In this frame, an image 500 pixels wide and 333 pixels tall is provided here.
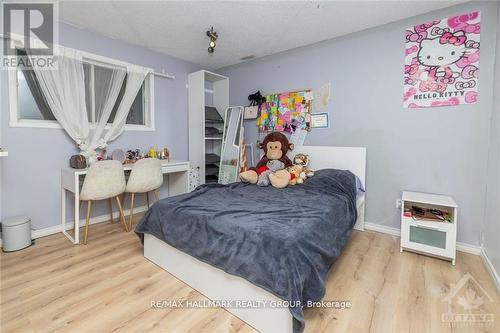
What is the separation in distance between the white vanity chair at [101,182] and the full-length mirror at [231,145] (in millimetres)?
1557

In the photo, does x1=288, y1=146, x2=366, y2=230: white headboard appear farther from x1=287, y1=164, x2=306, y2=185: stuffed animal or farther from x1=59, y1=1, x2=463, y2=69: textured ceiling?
x1=59, y1=1, x2=463, y2=69: textured ceiling

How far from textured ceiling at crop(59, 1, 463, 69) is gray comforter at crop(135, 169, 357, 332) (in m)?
1.73

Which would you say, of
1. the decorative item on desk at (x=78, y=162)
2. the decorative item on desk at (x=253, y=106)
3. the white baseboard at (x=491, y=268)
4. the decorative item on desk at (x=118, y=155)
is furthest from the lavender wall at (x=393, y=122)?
the decorative item on desk at (x=78, y=162)

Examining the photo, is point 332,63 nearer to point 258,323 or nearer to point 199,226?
point 199,226

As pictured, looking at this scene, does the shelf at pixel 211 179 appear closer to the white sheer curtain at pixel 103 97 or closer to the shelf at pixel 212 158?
the shelf at pixel 212 158

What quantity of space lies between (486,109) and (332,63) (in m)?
1.57

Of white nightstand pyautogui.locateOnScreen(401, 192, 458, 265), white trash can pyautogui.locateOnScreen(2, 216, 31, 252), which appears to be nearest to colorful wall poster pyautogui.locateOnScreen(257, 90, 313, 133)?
white nightstand pyautogui.locateOnScreen(401, 192, 458, 265)

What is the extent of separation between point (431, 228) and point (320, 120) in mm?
1659

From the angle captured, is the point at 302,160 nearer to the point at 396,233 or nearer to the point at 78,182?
the point at 396,233

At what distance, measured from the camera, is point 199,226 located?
5.59 feet

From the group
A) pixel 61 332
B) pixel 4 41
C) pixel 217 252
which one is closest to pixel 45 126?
pixel 4 41

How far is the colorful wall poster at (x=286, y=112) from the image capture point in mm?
3242

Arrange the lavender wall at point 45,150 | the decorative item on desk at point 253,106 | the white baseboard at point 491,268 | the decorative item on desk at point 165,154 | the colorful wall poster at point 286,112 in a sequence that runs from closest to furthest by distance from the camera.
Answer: the white baseboard at point 491,268 < the lavender wall at point 45,150 < the colorful wall poster at point 286,112 < the decorative item on desk at point 165,154 < the decorative item on desk at point 253,106

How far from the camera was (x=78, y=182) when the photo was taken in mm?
2439
